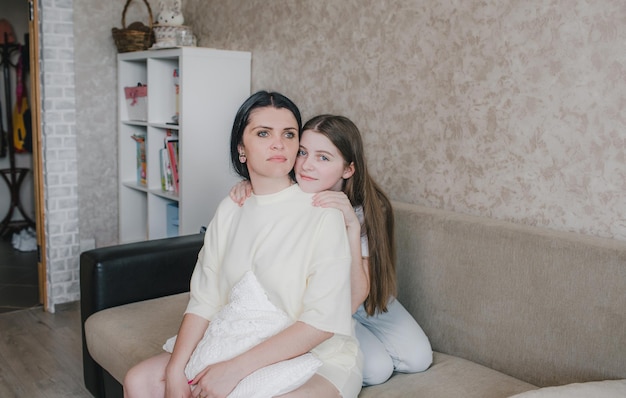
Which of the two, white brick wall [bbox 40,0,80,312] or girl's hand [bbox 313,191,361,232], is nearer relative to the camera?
girl's hand [bbox 313,191,361,232]

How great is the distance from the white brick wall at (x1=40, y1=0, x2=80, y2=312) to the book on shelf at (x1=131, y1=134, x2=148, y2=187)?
1.13ft

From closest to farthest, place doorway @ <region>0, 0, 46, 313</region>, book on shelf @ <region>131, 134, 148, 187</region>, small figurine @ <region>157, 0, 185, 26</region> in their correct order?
small figurine @ <region>157, 0, 185, 26</region>, book on shelf @ <region>131, 134, 148, 187</region>, doorway @ <region>0, 0, 46, 313</region>

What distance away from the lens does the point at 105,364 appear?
2160 millimetres

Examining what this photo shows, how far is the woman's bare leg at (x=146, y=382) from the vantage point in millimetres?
1617

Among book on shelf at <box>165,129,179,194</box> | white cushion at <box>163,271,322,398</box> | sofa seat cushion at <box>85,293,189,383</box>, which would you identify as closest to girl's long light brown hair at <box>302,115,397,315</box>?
white cushion at <box>163,271,322,398</box>

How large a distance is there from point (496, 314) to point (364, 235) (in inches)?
17.7

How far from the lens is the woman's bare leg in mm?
1617

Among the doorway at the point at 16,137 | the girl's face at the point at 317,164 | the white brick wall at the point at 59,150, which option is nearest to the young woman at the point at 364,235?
the girl's face at the point at 317,164

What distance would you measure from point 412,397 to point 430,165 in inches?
35.0

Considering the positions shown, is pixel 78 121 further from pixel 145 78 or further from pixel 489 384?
pixel 489 384

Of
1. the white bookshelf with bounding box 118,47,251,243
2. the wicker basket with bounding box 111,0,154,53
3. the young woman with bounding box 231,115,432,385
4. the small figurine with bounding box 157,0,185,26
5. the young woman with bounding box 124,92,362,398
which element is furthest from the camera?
the wicker basket with bounding box 111,0,154,53

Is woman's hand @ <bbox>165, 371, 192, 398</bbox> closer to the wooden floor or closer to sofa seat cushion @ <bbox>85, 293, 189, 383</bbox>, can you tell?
sofa seat cushion @ <bbox>85, 293, 189, 383</bbox>

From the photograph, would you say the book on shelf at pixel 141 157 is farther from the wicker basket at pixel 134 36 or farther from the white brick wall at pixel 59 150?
the wicker basket at pixel 134 36

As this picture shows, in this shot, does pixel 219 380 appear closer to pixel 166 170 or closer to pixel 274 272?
pixel 274 272
